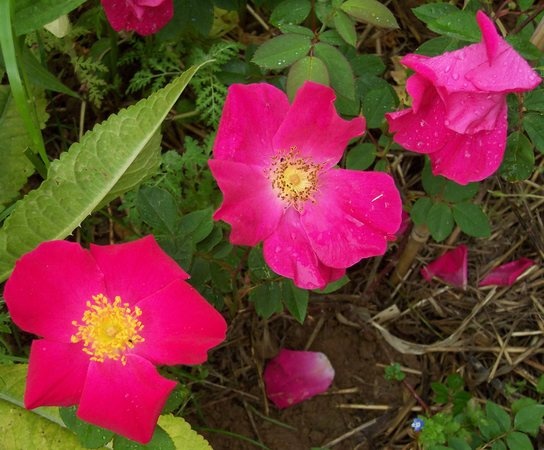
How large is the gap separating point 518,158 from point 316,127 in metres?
0.38

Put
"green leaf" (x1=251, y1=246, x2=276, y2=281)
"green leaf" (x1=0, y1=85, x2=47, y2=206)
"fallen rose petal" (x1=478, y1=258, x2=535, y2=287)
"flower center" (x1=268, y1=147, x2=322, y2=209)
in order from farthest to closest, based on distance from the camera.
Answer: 1. "fallen rose petal" (x1=478, y1=258, x2=535, y2=287)
2. "green leaf" (x1=0, y1=85, x2=47, y2=206)
3. "green leaf" (x1=251, y1=246, x2=276, y2=281)
4. "flower center" (x1=268, y1=147, x2=322, y2=209)

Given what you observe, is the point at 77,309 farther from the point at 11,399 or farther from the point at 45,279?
the point at 11,399

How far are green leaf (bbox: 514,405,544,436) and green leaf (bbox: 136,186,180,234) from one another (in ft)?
2.48

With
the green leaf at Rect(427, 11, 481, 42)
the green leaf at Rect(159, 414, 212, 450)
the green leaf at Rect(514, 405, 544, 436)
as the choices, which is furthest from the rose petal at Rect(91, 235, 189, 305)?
the green leaf at Rect(514, 405, 544, 436)

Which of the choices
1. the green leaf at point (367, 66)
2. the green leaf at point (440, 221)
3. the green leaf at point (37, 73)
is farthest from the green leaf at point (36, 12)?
the green leaf at point (440, 221)

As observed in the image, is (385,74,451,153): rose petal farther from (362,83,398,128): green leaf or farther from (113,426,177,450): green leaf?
(113,426,177,450): green leaf

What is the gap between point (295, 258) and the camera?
118 cm

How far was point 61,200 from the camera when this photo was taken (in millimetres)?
1258

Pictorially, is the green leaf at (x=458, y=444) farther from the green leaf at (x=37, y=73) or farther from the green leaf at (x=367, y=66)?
the green leaf at (x=37, y=73)

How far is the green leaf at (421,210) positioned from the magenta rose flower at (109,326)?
528 millimetres

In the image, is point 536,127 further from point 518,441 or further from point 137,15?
point 137,15

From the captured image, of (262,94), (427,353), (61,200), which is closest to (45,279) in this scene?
(61,200)

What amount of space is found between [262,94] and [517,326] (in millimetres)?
1024

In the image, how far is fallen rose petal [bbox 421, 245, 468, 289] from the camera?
1.81 meters
